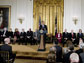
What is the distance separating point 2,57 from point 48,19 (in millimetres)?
8108

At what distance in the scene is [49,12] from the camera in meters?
13.2

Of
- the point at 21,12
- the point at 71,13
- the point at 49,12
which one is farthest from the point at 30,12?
the point at 71,13

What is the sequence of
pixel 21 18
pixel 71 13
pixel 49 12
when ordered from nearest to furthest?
pixel 71 13
pixel 49 12
pixel 21 18

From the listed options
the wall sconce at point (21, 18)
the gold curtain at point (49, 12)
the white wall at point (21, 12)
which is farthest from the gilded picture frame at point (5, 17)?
the gold curtain at point (49, 12)

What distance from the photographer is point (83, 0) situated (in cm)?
1258

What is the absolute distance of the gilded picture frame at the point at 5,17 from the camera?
1365 cm

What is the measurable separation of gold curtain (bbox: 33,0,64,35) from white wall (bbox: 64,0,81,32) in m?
0.43

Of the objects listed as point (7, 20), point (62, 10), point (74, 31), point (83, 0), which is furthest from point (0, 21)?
point (83, 0)

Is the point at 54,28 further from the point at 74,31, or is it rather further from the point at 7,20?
the point at 7,20

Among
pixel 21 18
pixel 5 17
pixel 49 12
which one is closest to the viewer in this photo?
pixel 49 12

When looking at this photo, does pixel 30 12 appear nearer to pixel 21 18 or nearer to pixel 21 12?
pixel 21 12

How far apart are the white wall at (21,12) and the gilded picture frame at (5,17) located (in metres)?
0.29

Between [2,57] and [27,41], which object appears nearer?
[2,57]

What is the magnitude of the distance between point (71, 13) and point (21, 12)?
Answer: 4.42 meters
